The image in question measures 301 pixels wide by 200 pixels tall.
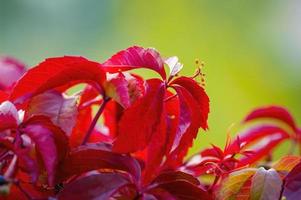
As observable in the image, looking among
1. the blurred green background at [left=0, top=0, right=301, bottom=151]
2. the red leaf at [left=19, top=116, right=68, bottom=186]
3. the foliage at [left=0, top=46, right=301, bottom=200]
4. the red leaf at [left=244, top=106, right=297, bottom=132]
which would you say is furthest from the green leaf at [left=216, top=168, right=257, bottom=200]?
the blurred green background at [left=0, top=0, right=301, bottom=151]

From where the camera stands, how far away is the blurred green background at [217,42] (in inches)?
71.5

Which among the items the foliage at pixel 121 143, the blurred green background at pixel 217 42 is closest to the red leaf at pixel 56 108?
the foliage at pixel 121 143

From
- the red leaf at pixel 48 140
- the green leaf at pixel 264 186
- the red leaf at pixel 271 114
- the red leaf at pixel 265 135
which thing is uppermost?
the red leaf at pixel 48 140

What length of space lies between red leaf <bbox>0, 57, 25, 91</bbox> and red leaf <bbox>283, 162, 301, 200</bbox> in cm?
37

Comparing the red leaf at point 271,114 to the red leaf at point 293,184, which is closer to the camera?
the red leaf at point 293,184

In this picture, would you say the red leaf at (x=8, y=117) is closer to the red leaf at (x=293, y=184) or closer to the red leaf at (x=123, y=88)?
the red leaf at (x=123, y=88)

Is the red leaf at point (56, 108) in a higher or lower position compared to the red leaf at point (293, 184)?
higher

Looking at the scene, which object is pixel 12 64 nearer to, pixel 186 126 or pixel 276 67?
pixel 186 126

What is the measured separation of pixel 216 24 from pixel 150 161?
159 cm

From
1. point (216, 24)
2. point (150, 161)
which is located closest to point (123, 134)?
point (150, 161)

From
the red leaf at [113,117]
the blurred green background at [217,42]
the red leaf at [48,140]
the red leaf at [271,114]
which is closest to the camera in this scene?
the red leaf at [48,140]

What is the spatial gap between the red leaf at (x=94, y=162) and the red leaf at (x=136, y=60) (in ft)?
0.22

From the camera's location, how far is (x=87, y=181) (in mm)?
520

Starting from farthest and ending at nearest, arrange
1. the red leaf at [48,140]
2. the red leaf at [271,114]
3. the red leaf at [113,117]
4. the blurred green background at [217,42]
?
the blurred green background at [217,42]
the red leaf at [271,114]
the red leaf at [113,117]
the red leaf at [48,140]
